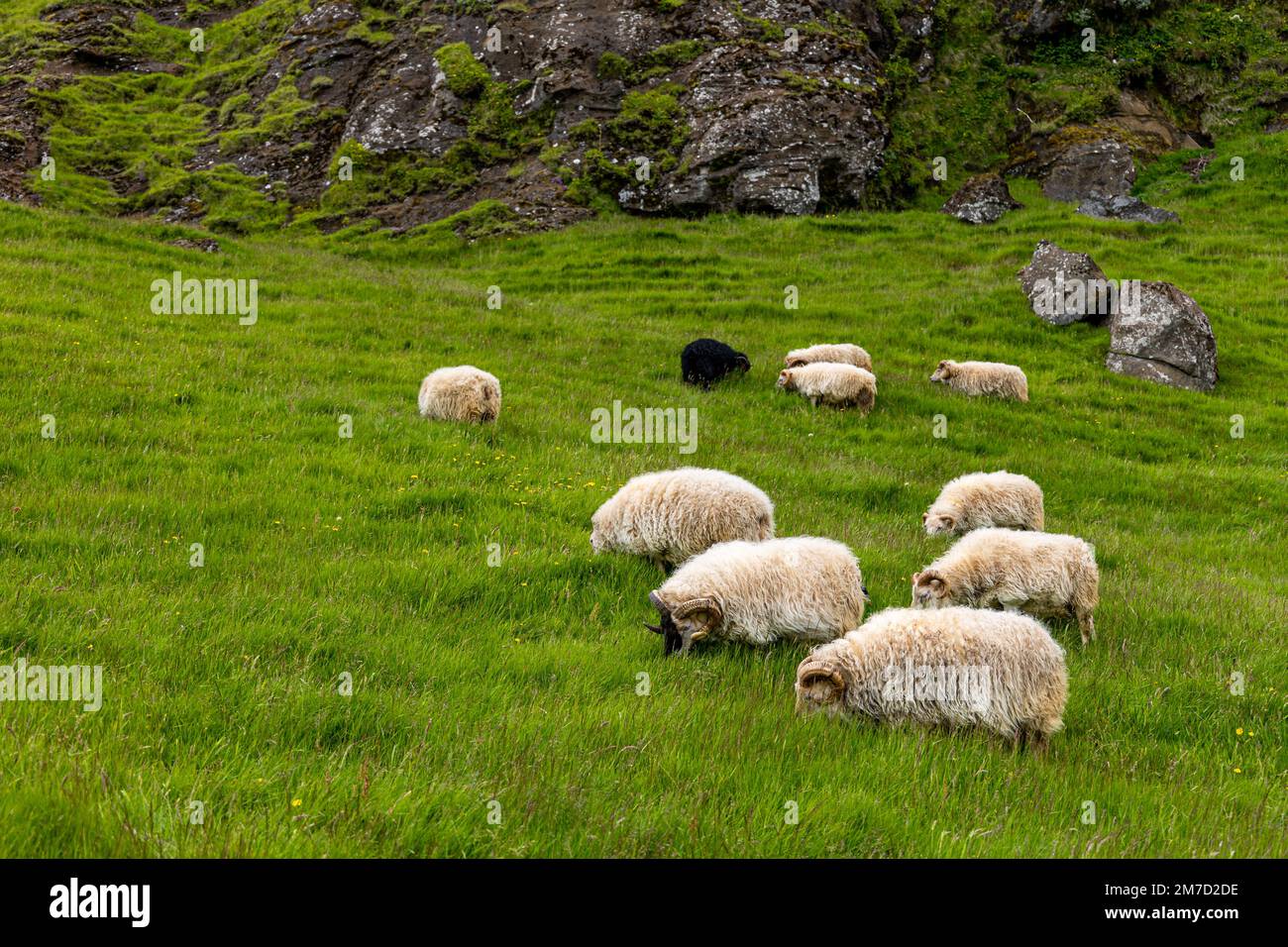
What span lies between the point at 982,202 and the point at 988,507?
27.7m

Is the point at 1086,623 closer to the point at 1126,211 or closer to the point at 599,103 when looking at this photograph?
the point at 1126,211

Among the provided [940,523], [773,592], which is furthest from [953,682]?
[940,523]

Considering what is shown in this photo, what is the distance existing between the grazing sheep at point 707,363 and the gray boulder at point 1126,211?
→ 841 inches

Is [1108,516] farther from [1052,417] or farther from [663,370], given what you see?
[663,370]

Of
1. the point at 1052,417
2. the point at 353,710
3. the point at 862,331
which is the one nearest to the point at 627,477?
the point at 353,710

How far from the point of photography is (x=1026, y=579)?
7.27 m

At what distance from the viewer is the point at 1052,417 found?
1683 centimetres

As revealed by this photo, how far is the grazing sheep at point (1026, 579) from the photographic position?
23.5ft

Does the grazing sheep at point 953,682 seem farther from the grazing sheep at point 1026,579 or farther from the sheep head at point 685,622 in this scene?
the grazing sheep at point 1026,579

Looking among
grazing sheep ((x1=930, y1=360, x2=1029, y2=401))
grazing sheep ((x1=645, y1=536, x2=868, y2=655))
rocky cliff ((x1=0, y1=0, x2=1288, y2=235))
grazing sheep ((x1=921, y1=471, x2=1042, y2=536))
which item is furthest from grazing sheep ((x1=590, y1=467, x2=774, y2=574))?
rocky cliff ((x1=0, y1=0, x2=1288, y2=235))

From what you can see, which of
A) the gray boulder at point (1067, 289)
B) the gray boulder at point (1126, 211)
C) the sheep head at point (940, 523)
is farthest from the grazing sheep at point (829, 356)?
the gray boulder at point (1126, 211)

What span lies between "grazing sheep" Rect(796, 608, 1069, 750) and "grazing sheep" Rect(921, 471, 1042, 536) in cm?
483

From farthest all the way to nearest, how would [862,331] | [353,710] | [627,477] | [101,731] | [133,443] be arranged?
[862,331] < [627,477] < [133,443] < [353,710] < [101,731]
